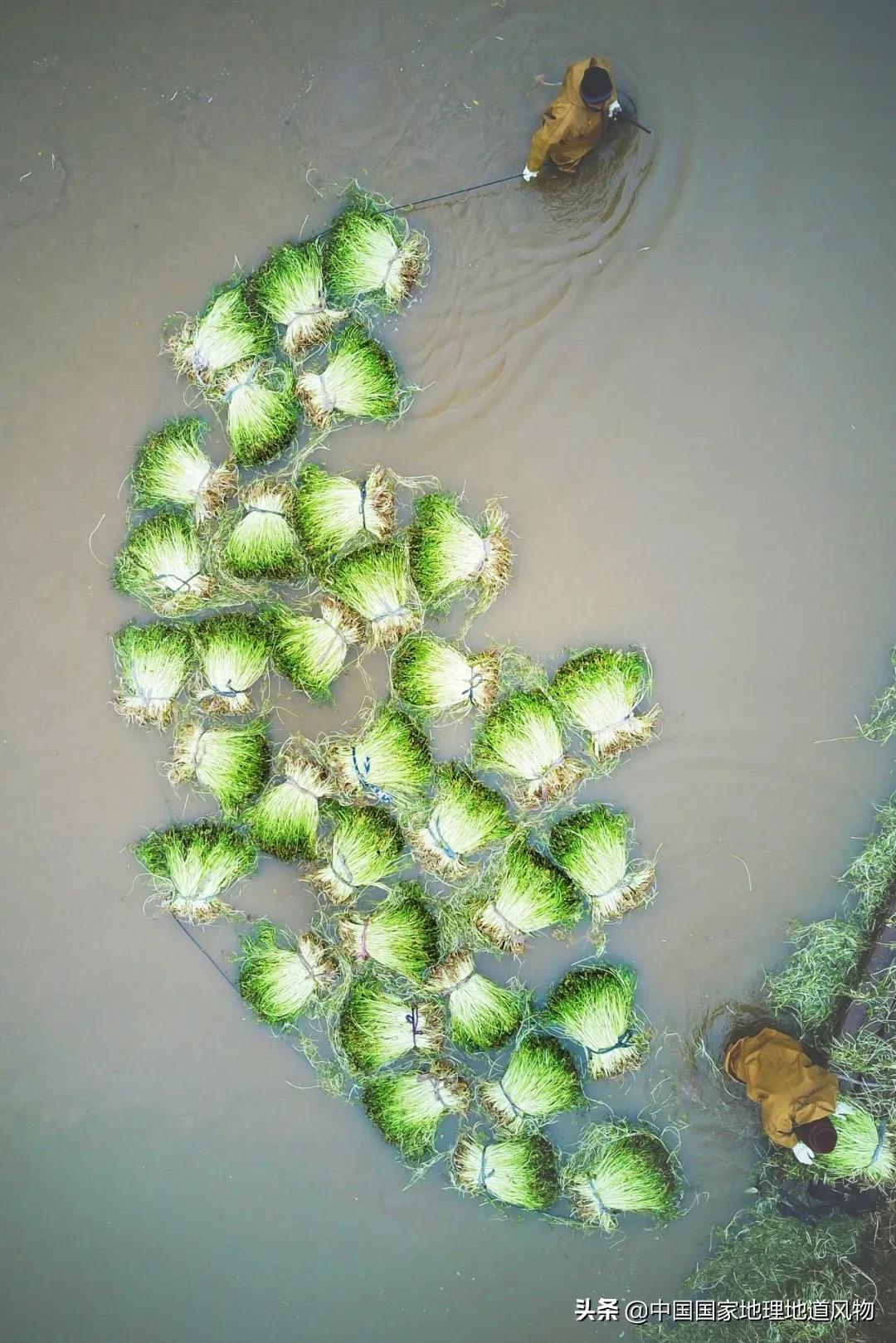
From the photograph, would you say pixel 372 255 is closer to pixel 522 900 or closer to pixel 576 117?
pixel 576 117

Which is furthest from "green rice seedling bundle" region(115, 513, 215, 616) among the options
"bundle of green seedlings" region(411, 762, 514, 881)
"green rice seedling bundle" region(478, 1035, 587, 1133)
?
"green rice seedling bundle" region(478, 1035, 587, 1133)

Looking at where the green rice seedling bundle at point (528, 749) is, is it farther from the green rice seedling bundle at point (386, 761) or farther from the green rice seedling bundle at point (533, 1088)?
the green rice seedling bundle at point (533, 1088)

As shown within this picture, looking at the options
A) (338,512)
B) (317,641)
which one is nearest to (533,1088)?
(317,641)

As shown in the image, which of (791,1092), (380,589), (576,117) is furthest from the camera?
(380,589)

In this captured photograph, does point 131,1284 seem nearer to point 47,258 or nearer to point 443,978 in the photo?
point 443,978

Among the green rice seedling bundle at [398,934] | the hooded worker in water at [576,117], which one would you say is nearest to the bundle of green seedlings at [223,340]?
the hooded worker in water at [576,117]

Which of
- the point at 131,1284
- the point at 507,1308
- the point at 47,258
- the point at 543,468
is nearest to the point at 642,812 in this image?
the point at 543,468
